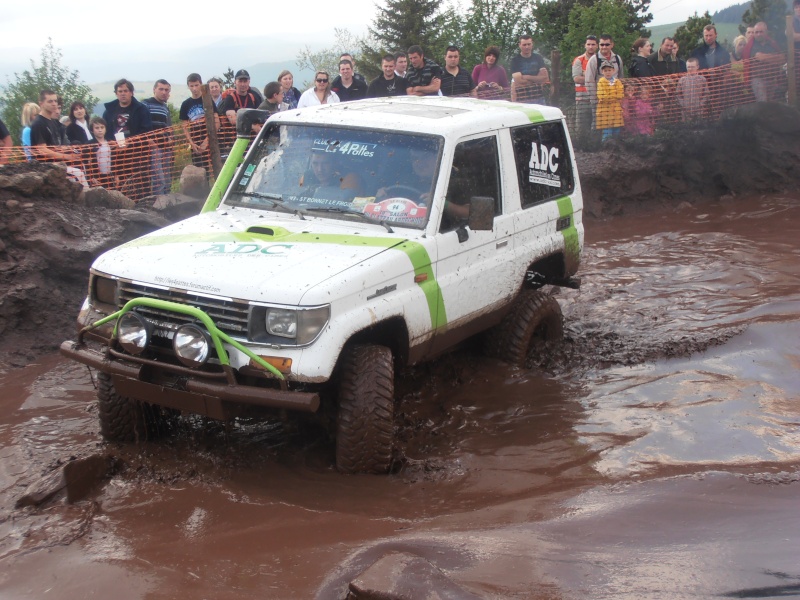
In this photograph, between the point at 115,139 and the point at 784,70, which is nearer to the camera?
the point at 115,139

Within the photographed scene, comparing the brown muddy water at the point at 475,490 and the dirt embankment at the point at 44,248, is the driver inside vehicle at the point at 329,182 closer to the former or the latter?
the brown muddy water at the point at 475,490

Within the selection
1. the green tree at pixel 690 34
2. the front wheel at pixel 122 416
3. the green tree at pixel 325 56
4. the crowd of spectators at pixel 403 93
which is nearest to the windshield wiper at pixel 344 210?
the front wheel at pixel 122 416

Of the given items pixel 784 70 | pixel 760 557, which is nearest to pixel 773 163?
pixel 784 70

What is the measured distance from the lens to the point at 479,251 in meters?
5.59

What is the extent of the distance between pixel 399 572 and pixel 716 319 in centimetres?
511

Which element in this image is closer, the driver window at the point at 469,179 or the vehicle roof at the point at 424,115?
the driver window at the point at 469,179

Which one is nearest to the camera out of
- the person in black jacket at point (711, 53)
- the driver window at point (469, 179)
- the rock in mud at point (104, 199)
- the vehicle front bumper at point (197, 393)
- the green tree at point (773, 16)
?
the vehicle front bumper at point (197, 393)

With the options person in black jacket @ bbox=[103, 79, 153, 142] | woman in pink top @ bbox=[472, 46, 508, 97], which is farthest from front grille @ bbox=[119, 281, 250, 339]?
woman in pink top @ bbox=[472, 46, 508, 97]

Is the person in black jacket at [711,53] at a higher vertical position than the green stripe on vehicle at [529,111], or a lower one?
higher

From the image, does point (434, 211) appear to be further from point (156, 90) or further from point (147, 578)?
point (156, 90)

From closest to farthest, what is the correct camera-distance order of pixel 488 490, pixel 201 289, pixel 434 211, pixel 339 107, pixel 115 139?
pixel 201 289, pixel 488 490, pixel 434 211, pixel 339 107, pixel 115 139

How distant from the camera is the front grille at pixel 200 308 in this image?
4.35 meters

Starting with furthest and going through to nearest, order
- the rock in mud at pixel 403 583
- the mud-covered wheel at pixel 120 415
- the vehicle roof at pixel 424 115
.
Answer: the vehicle roof at pixel 424 115
the mud-covered wheel at pixel 120 415
the rock in mud at pixel 403 583

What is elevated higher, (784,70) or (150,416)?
(784,70)
